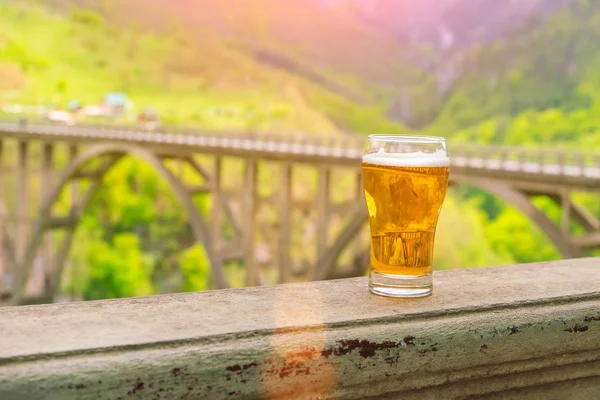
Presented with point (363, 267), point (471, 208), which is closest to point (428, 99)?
point (471, 208)

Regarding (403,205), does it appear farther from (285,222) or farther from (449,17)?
(449,17)

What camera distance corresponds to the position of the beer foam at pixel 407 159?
1.85m

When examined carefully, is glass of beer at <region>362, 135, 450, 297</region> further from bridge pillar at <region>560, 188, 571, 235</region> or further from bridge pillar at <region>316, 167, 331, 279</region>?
bridge pillar at <region>316, 167, 331, 279</region>

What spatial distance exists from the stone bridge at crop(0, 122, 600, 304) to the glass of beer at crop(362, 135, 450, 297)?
49.7 feet

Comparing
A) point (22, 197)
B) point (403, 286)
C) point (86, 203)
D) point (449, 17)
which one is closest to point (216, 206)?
point (86, 203)

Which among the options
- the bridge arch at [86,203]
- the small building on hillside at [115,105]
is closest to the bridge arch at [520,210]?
the bridge arch at [86,203]

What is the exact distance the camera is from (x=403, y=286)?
1904 millimetres

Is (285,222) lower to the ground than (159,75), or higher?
lower

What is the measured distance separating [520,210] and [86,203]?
20.5 meters

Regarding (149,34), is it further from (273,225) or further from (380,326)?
(380,326)

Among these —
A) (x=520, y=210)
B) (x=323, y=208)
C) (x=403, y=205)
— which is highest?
(x=403, y=205)

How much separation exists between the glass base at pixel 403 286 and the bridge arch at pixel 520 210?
15180 millimetres

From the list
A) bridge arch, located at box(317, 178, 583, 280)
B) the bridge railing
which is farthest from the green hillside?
bridge arch, located at box(317, 178, 583, 280)

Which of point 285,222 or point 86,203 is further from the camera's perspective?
point 86,203
